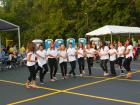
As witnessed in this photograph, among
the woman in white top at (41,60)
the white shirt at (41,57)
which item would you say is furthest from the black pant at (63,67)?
the white shirt at (41,57)

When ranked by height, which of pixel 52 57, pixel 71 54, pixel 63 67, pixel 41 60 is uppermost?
pixel 71 54

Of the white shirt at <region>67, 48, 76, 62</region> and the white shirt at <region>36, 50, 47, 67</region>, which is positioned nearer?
the white shirt at <region>36, 50, 47, 67</region>

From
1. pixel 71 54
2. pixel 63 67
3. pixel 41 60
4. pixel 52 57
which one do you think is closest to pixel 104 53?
pixel 71 54

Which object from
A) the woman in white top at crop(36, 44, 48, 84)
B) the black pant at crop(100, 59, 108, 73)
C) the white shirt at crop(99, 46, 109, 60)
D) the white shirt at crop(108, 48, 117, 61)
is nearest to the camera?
the woman in white top at crop(36, 44, 48, 84)

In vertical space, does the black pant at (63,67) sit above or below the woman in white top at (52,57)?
below

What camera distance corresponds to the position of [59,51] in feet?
46.9

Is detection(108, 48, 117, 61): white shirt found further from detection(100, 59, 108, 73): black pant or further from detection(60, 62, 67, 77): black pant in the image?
detection(60, 62, 67, 77): black pant

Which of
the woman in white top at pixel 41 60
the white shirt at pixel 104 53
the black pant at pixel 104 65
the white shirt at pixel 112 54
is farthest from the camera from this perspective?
the black pant at pixel 104 65

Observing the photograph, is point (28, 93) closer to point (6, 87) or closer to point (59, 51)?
point (6, 87)

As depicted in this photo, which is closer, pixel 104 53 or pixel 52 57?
pixel 52 57

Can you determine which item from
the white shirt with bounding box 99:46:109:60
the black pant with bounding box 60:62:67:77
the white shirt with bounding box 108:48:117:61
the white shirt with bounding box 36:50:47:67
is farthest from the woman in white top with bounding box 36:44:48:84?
the white shirt with bounding box 108:48:117:61

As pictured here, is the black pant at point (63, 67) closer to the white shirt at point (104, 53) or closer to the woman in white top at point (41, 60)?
the woman in white top at point (41, 60)

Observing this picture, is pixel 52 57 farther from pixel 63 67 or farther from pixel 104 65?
pixel 104 65

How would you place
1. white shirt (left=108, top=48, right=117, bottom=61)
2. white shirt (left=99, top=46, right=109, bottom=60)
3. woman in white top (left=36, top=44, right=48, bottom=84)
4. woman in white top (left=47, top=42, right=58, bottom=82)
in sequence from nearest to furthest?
woman in white top (left=36, top=44, right=48, bottom=84) < woman in white top (left=47, top=42, right=58, bottom=82) < white shirt (left=108, top=48, right=117, bottom=61) < white shirt (left=99, top=46, right=109, bottom=60)
